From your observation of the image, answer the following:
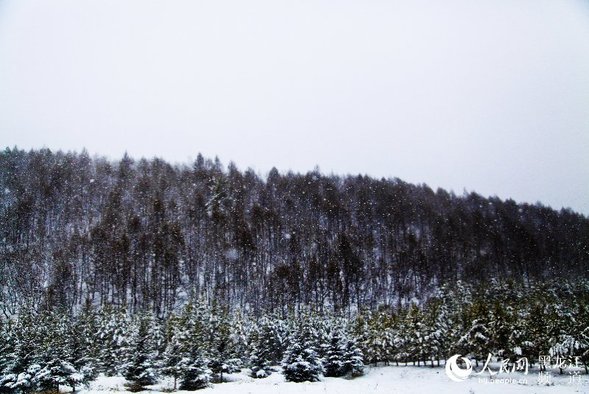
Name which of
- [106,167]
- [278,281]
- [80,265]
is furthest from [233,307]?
[106,167]

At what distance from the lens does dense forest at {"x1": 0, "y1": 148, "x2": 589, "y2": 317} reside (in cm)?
7244

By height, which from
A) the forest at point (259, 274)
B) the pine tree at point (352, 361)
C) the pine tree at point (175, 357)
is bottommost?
the pine tree at point (352, 361)

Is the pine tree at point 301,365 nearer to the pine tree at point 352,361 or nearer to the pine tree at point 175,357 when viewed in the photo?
the pine tree at point 352,361

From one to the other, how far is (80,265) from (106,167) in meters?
48.1

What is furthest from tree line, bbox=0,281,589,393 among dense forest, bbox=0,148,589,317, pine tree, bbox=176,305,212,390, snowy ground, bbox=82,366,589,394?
dense forest, bbox=0,148,589,317

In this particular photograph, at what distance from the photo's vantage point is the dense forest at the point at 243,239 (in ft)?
238

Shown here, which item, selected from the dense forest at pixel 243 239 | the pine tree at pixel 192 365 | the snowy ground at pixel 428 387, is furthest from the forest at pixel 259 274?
the snowy ground at pixel 428 387

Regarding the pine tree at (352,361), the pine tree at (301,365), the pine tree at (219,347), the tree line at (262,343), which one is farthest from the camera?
the pine tree at (352,361)

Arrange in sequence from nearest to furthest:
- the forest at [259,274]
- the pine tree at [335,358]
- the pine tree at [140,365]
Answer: the pine tree at [140,365]
the forest at [259,274]
the pine tree at [335,358]

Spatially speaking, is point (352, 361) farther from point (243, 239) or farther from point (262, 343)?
point (243, 239)

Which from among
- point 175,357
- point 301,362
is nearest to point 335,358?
point 301,362

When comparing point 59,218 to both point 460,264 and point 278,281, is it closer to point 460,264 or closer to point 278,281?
point 278,281

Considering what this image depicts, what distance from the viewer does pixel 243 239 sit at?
8288cm

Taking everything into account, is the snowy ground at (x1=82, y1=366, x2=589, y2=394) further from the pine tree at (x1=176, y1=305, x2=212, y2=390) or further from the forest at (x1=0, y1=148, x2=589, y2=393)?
the forest at (x1=0, y1=148, x2=589, y2=393)
